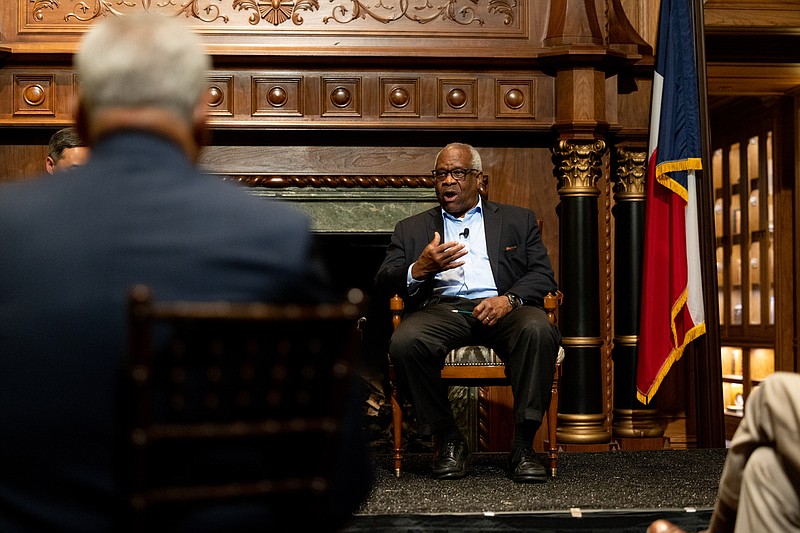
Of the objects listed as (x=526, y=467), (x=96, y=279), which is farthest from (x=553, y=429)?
(x=96, y=279)

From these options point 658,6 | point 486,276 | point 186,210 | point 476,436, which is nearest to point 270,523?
point 186,210

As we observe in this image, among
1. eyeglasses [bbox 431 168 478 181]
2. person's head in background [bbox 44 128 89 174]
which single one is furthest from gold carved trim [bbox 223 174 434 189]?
person's head in background [bbox 44 128 89 174]

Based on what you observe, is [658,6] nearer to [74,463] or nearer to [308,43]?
[308,43]

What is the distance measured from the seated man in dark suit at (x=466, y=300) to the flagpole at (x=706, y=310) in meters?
1.05

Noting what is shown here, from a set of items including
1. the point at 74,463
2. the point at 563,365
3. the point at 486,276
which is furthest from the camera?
the point at 563,365

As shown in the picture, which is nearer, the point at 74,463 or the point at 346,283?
the point at 74,463

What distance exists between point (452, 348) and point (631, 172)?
5.06 ft

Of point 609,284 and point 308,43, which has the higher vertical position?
point 308,43

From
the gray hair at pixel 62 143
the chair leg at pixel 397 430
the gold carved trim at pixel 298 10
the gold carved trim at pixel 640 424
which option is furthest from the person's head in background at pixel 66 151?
the gold carved trim at pixel 640 424

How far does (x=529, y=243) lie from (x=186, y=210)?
9.38ft

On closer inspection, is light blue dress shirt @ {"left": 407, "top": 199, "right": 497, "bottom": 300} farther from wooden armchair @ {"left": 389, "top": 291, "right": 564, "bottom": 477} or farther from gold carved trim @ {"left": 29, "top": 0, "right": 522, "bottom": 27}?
gold carved trim @ {"left": 29, "top": 0, "right": 522, "bottom": 27}

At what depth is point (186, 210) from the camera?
1167 millimetres

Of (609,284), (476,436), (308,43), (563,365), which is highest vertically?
(308,43)

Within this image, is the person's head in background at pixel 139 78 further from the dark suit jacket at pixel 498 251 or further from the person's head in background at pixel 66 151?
the dark suit jacket at pixel 498 251
